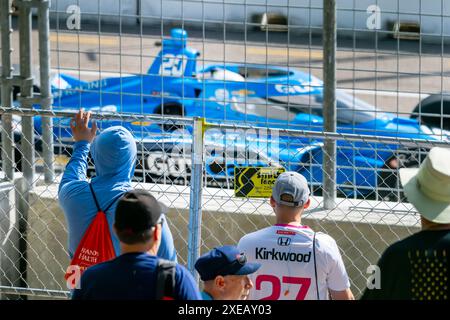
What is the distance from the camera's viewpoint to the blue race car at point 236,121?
22.2ft

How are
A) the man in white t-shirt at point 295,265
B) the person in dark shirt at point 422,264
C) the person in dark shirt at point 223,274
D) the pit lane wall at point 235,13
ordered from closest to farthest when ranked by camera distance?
the person in dark shirt at point 422,264 < the person in dark shirt at point 223,274 < the man in white t-shirt at point 295,265 < the pit lane wall at point 235,13

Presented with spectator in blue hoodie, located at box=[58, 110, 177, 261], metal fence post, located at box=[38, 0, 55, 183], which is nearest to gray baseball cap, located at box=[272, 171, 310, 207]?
spectator in blue hoodie, located at box=[58, 110, 177, 261]

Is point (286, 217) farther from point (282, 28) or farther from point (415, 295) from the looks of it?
point (282, 28)

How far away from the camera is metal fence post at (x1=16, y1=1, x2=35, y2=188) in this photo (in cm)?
699

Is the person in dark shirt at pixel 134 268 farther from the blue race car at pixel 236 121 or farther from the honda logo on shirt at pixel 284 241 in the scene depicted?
the blue race car at pixel 236 121

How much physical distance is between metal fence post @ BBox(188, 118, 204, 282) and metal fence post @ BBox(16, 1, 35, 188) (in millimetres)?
1717

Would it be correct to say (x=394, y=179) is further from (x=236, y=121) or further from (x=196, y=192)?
(x=196, y=192)

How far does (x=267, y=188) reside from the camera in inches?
224

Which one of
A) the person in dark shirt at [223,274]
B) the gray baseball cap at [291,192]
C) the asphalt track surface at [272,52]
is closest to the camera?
the person in dark shirt at [223,274]

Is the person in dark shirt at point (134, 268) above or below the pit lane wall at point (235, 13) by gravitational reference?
below

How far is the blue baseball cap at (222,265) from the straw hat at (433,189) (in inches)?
30.9

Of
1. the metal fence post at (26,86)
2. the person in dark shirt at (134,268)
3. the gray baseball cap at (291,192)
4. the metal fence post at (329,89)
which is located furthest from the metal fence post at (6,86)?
the person in dark shirt at (134,268)

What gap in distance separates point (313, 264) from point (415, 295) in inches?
37.7
